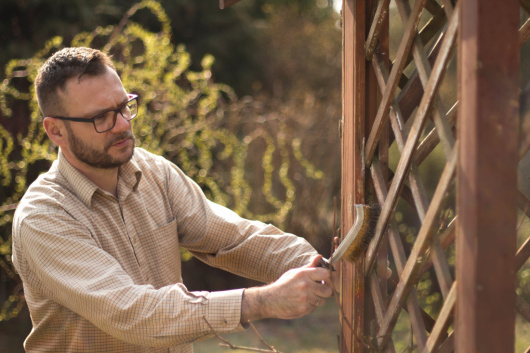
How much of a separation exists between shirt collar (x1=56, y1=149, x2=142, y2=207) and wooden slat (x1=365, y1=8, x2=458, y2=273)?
1143 millimetres

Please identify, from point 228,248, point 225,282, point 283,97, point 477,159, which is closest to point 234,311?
point 228,248

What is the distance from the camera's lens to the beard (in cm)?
247

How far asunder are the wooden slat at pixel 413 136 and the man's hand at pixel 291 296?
15 cm

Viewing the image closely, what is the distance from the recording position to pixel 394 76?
164 centimetres

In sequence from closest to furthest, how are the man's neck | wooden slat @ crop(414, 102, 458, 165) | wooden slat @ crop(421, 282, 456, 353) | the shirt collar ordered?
1. wooden slat @ crop(421, 282, 456, 353)
2. wooden slat @ crop(414, 102, 458, 165)
3. the shirt collar
4. the man's neck

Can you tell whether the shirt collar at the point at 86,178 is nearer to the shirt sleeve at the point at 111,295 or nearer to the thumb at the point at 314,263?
the shirt sleeve at the point at 111,295

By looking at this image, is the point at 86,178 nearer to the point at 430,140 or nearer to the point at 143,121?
the point at 430,140

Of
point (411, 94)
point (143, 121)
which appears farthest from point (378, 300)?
point (143, 121)

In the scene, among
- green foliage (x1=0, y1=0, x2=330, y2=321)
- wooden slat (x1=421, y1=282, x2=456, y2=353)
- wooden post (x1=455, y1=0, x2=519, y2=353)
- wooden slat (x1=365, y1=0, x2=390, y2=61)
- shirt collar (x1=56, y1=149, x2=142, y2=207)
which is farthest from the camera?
green foliage (x1=0, y1=0, x2=330, y2=321)

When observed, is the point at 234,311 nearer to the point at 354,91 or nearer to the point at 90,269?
the point at 90,269

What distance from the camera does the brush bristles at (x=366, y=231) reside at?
69.4 inches

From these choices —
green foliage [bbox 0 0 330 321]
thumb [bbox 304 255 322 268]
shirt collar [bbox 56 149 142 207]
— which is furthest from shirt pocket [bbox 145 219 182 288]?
green foliage [bbox 0 0 330 321]

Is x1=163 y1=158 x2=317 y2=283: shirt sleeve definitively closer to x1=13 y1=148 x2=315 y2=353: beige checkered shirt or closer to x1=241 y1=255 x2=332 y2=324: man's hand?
x1=13 y1=148 x2=315 y2=353: beige checkered shirt

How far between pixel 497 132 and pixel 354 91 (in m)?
0.64
